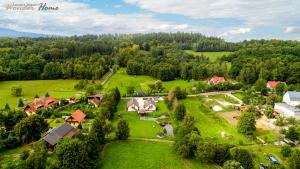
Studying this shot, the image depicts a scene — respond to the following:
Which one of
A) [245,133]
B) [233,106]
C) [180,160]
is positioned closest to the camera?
[180,160]

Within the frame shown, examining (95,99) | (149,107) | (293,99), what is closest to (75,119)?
(95,99)

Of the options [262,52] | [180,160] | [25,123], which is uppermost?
[262,52]

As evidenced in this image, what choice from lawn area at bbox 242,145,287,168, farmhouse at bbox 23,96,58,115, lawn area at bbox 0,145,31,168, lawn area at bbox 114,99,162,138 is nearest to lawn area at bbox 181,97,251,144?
lawn area at bbox 242,145,287,168

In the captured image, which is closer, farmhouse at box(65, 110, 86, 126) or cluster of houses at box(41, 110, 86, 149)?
cluster of houses at box(41, 110, 86, 149)

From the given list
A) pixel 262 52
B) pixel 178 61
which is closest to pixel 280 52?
pixel 262 52

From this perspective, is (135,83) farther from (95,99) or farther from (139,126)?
(139,126)

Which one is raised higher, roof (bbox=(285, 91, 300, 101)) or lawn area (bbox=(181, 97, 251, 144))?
roof (bbox=(285, 91, 300, 101))

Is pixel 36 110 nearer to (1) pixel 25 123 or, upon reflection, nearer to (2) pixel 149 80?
(1) pixel 25 123

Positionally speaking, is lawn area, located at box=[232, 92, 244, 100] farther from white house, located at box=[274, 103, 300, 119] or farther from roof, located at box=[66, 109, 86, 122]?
roof, located at box=[66, 109, 86, 122]

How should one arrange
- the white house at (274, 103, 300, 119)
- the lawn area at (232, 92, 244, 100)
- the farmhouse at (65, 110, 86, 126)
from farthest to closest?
the lawn area at (232, 92, 244, 100), the white house at (274, 103, 300, 119), the farmhouse at (65, 110, 86, 126)
